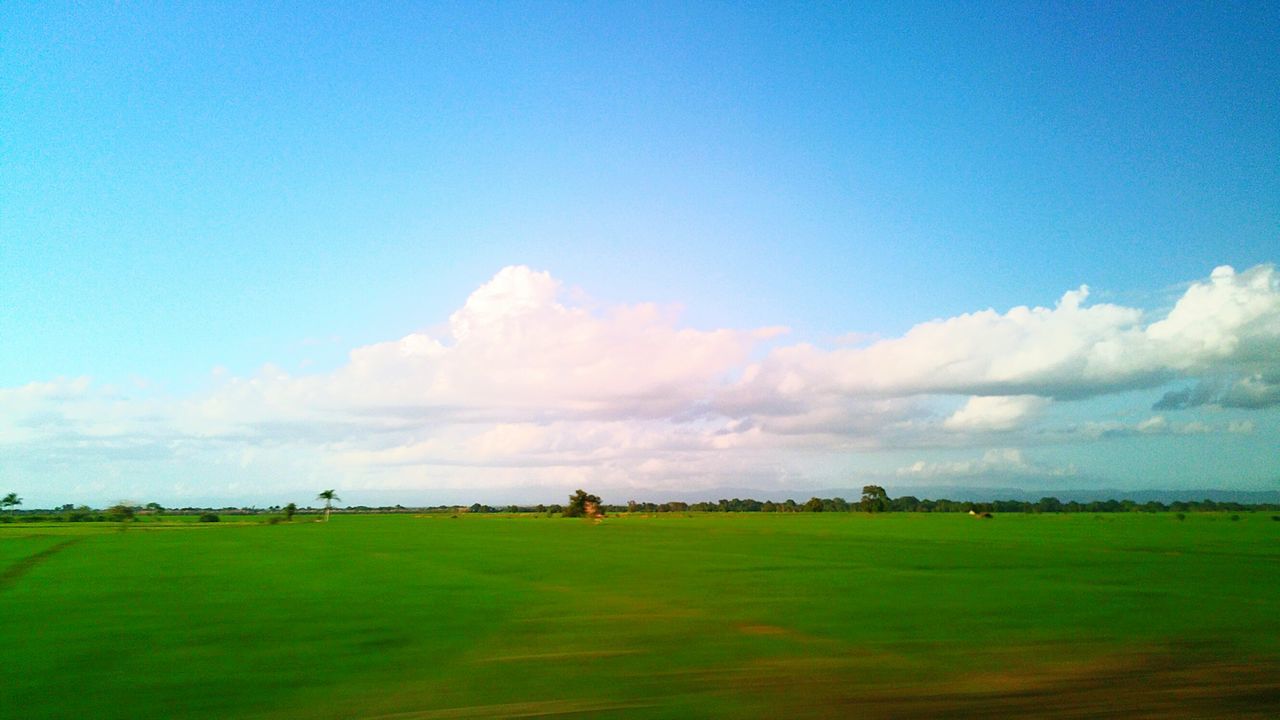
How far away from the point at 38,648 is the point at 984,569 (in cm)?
2983

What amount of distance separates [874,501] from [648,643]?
176898mm

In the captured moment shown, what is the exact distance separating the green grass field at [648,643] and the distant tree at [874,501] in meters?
156

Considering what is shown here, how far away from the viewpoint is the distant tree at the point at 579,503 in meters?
156

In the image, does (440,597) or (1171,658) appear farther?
(440,597)

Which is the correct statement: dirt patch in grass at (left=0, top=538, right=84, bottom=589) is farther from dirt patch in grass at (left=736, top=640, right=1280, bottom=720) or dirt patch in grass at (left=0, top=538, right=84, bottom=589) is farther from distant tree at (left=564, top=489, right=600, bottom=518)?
distant tree at (left=564, top=489, right=600, bottom=518)

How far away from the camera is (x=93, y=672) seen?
12.2 meters

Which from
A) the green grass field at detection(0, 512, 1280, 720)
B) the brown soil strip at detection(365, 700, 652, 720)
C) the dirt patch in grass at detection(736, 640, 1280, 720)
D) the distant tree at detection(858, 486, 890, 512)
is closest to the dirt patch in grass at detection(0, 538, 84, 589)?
the green grass field at detection(0, 512, 1280, 720)

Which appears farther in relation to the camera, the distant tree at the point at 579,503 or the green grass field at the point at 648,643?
the distant tree at the point at 579,503

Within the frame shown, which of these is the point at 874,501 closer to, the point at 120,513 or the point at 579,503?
the point at 579,503

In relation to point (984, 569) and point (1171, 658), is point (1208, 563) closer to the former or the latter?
point (984, 569)

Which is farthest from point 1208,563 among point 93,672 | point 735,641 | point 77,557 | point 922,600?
point 77,557

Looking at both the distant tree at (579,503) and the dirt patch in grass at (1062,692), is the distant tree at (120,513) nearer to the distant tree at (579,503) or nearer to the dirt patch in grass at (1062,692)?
the distant tree at (579,503)

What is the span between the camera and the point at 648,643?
46.5ft

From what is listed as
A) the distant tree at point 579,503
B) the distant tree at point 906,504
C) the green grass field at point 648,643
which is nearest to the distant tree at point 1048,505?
the distant tree at point 906,504
